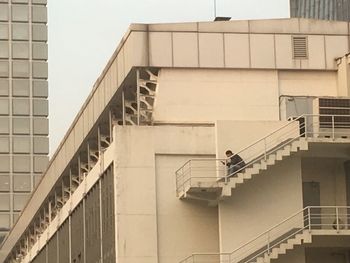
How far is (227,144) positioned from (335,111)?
4511 millimetres

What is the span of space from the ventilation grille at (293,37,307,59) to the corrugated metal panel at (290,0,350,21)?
349 feet

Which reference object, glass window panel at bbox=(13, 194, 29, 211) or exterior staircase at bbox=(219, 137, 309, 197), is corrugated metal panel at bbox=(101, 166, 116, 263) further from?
glass window panel at bbox=(13, 194, 29, 211)

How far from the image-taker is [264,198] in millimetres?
55188

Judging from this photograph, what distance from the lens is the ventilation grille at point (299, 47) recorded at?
195 feet

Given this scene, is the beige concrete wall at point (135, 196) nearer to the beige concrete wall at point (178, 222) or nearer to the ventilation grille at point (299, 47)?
the beige concrete wall at point (178, 222)

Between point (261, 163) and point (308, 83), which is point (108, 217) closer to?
point (261, 163)

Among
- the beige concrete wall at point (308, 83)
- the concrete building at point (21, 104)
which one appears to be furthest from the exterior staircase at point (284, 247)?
the concrete building at point (21, 104)

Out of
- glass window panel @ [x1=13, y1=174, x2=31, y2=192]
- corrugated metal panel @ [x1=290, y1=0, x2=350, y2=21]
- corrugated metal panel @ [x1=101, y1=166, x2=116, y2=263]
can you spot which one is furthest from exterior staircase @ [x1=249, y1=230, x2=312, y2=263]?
corrugated metal panel @ [x1=290, y1=0, x2=350, y2=21]

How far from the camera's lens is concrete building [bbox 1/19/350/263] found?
54.7m

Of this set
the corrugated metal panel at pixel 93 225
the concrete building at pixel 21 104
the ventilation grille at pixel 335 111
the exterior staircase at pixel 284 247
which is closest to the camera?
the exterior staircase at pixel 284 247

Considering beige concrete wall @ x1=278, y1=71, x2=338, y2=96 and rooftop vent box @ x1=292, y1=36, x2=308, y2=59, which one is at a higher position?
rooftop vent box @ x1=292, y1=36, x2=308, y2=59

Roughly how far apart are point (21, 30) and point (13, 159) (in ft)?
49.7

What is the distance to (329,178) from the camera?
188 feet

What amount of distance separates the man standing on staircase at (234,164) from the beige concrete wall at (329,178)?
3.60 metres
